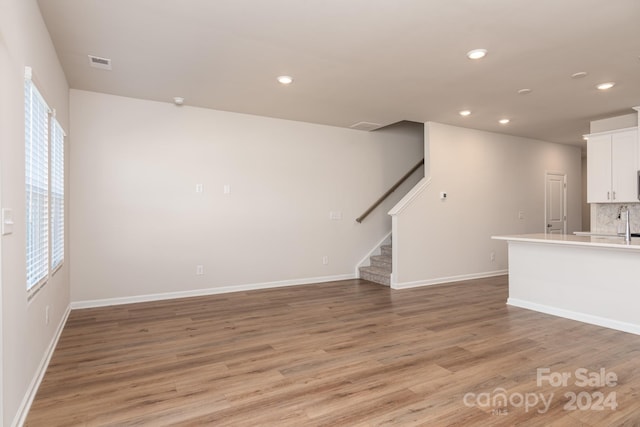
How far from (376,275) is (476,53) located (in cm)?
375

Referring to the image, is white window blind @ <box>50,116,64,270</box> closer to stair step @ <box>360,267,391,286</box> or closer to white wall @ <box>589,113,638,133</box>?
stair step @ <box>360,267,391,286</box>

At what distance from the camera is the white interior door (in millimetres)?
7609

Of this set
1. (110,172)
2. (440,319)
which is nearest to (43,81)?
(110,172)

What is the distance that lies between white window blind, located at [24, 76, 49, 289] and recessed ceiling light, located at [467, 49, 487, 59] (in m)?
3.42

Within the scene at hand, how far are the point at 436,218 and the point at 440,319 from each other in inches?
93.4

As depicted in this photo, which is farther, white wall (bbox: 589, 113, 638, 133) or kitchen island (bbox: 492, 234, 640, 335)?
white wall (bbox: 589, 113, 638, 133)

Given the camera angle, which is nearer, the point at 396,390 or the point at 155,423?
the point at 155,423

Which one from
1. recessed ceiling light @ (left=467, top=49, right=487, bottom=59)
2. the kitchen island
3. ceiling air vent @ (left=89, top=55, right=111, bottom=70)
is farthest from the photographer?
the kitchen island

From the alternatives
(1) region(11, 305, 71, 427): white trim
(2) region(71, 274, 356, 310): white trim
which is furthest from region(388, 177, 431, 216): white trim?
(1) region(11, 305, 71, 427): white trim

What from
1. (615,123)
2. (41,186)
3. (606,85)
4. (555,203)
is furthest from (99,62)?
(555,203)

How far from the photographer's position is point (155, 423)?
207 cm

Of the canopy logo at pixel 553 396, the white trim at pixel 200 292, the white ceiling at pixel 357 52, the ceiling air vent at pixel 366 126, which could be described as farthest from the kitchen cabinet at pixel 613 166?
the white trim at pixel 200 292

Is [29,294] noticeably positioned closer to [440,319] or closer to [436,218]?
[440,319]

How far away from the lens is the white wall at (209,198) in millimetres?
4590
